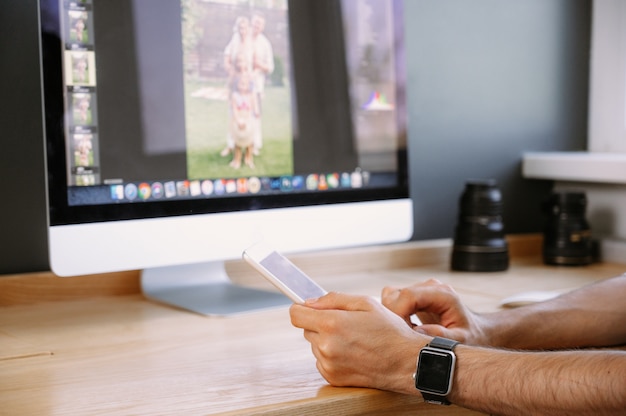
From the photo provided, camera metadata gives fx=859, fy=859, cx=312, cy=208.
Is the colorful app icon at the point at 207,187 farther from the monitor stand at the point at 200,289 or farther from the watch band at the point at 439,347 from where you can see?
the watch band at the point at 439,347

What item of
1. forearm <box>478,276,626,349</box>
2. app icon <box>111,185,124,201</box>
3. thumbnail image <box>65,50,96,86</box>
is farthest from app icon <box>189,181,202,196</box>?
forearm <box>478,276,626,349</box>

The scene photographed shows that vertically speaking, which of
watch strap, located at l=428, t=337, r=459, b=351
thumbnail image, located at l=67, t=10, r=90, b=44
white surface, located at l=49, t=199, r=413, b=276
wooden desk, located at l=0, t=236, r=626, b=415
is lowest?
wooden desk, located at l=0, t=236, r=626, b=415

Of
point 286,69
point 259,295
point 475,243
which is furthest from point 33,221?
point 475,243

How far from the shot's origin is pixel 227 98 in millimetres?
1417

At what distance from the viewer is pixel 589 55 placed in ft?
7.45

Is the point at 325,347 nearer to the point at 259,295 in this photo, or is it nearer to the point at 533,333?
the point at 533,333

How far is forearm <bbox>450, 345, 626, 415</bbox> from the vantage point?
948 mm

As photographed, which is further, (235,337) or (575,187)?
(575,187)

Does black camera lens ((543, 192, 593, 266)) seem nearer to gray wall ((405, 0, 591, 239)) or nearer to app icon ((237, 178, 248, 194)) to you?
gray wall ((405, 0, 591, 239))

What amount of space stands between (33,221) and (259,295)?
0.43 metres

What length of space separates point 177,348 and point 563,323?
56 cm

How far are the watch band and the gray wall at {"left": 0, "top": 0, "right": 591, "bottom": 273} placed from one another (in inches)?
39.0

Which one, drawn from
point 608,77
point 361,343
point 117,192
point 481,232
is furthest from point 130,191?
point 608,77

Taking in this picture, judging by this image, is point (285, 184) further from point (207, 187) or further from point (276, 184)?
point (207, 187)
